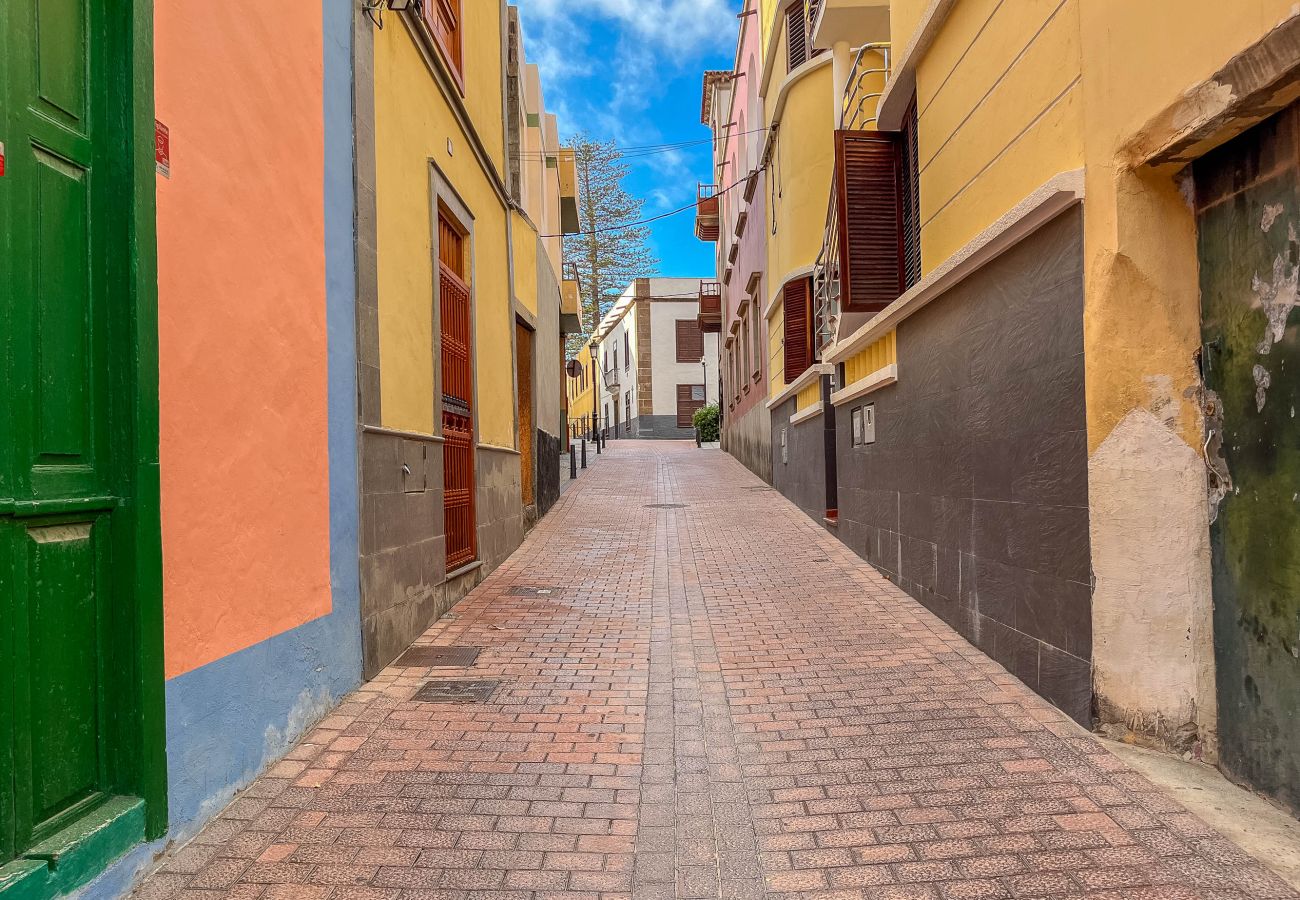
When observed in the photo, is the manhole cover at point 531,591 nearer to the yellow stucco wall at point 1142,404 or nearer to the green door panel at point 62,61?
the yellow stucco wall at point 1142,404

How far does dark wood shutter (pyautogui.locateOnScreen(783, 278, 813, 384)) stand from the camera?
12617 millimetres

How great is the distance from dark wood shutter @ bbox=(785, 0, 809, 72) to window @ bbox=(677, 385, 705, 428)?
2570 cm

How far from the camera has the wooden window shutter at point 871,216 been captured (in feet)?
24.7

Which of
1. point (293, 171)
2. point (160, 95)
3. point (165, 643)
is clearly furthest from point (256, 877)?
point (293, 171)

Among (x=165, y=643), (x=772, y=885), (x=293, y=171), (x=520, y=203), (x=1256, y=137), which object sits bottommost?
(x=772, y=885)

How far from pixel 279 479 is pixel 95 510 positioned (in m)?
1.18

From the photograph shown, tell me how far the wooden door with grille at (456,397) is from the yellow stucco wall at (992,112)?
13.4 ft

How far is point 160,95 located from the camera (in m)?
3.03

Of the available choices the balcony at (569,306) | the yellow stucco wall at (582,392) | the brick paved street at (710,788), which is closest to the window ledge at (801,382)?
the brick paved street at (710,788)

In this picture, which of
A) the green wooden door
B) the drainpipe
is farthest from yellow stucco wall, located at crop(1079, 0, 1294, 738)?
the drainpipe

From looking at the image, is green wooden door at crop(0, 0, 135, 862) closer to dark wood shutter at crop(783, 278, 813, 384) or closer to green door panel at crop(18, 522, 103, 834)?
green door panel at crop(18, 522, 103, 834)

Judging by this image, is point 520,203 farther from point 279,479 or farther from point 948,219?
point 279,479

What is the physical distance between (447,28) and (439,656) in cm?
575

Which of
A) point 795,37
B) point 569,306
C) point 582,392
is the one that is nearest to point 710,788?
point 795,37
